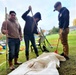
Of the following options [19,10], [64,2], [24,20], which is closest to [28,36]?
[24,20]

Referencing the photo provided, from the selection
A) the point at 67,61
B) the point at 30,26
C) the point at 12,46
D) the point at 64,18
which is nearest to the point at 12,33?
the point at 12,46

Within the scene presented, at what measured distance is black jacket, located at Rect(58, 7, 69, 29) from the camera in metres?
3.08

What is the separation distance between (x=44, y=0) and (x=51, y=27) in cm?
61

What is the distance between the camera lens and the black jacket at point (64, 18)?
A: 3084 millimetres

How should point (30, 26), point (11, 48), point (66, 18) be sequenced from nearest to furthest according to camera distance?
point (11, 48), point (66, 18), point (30, 26)

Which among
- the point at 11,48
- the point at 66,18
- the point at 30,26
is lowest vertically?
the point at 11,48

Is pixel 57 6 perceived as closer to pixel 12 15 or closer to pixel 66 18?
pixel 66 18

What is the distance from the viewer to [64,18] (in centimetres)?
310

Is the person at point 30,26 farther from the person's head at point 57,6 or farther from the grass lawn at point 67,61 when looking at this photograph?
the grass lawn at point 67,61

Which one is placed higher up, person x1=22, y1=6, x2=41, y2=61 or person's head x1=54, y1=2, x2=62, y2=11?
person's head x1=54, y1=2, x2=62, y2=11

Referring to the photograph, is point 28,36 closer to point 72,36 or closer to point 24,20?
point 24,20

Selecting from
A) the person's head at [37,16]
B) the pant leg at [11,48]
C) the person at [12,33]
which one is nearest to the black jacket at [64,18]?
the person's head at [37,16]

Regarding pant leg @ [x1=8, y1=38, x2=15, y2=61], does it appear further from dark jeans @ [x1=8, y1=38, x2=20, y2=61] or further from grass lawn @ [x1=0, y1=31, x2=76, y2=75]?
grass lawn @ [x1=0, y1=31, x2=76, y2=75]

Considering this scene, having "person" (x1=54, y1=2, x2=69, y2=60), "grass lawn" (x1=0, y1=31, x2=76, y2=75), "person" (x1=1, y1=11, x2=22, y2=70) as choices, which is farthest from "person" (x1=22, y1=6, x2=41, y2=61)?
"grass lawn" (x1=0, y1=31, x2=76, y2=75)
